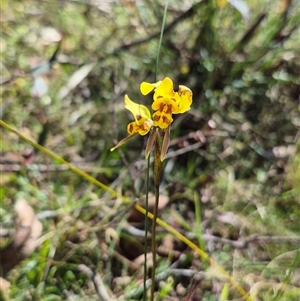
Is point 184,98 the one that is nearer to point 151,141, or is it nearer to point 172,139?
point 151,141

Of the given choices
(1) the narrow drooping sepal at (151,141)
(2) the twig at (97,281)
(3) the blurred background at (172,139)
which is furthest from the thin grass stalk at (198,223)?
(1) the narrow drooping sepal at (151,141)

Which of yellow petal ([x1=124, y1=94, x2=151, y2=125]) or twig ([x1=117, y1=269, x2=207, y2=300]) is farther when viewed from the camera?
twig ([x1=117, y1=269, x2=207, y2=300])

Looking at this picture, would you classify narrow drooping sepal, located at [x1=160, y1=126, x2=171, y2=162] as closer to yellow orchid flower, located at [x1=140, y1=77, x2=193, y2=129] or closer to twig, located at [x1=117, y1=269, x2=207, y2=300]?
yellow orchid flower, located at [x1=140, y1=77, x2=193, y2=129]

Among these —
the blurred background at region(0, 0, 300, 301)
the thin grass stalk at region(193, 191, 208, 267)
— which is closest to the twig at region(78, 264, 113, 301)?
the blurred background at region(0, 0, 300, 301)

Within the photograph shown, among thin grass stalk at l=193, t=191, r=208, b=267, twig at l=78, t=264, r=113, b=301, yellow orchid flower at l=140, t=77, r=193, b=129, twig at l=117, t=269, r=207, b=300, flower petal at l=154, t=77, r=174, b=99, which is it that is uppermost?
flower petal at l=154, t=77, r=174, b=99

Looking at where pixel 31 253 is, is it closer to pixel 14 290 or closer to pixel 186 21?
pixel 14 290

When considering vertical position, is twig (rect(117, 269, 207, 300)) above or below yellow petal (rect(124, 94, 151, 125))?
below
